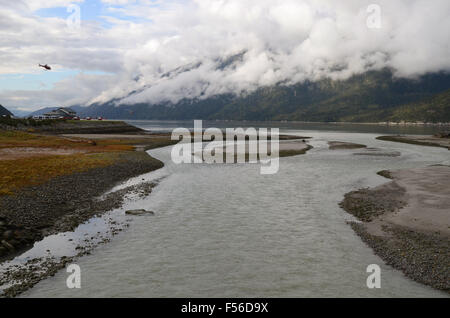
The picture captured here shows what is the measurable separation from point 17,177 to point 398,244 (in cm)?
4604

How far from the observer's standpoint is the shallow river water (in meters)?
19.8

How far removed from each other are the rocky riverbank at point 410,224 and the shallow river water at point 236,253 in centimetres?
111

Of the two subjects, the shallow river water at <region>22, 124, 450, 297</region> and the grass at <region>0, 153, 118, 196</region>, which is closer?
the shallow river water at <region>22, 124, 450, 297</region>

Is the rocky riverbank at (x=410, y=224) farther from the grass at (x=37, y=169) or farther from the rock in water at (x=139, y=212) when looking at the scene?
the grass at (x=37, y=169)

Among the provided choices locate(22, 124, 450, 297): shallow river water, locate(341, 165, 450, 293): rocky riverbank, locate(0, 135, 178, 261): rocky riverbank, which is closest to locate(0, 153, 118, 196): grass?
locate(0, 135, 178, 261): rocky riverbank

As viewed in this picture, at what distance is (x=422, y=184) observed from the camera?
48.2 m

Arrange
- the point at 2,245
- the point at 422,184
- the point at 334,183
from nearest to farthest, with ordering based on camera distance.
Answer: the point at 2,245
the point at 422,184
the point at 334,183

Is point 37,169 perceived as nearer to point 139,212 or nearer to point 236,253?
point 139,212

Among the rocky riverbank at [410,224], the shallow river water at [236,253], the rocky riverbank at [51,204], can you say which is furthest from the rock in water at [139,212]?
the rocky riverbank at [410,224]

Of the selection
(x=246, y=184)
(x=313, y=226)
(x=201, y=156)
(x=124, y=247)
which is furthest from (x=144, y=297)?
(x=201, y=156)

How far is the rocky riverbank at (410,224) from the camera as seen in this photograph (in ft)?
72.3

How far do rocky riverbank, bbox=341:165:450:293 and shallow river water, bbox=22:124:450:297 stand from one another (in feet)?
3.66

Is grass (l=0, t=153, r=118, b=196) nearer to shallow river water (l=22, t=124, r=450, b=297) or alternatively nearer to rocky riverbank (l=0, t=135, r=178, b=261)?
rocky riverbank (l=0, t=135, r=178, b=261)
